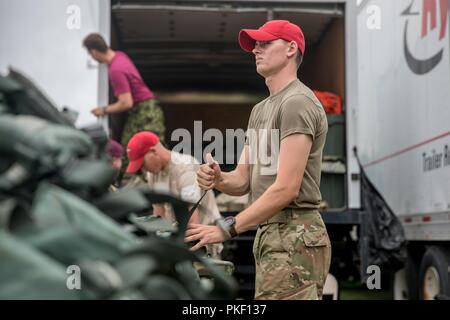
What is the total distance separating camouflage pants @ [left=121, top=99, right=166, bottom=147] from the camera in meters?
6.46

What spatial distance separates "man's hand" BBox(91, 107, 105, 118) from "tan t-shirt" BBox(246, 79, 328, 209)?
129 inches

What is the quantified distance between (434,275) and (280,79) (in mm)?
4154

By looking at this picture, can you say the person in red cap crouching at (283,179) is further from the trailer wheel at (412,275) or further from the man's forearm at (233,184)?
the trailer wheel at (412,275)

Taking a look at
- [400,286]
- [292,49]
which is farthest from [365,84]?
[292,49]

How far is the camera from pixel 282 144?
273cm

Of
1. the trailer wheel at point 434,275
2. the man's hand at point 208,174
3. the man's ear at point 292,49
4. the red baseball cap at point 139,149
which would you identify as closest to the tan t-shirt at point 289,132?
the man's ear at point 292,49

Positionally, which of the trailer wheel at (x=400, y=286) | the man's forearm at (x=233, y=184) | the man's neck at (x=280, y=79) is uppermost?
the man's neck at (x=280, y=79)

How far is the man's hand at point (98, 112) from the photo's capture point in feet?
20.1

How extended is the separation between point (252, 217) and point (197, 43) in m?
5.61

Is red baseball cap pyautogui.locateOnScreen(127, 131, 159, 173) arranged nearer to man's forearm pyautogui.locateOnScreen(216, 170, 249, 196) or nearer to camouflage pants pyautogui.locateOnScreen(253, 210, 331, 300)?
man's forearm pyautogui.locateOnScreen(216, 170, 249, 196)

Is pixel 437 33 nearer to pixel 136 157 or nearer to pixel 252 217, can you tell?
pixel 136 157

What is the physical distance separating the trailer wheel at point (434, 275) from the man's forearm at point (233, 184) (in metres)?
3.37

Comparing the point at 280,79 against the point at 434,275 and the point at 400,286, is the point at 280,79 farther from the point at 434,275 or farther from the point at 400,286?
the point at 400,286
